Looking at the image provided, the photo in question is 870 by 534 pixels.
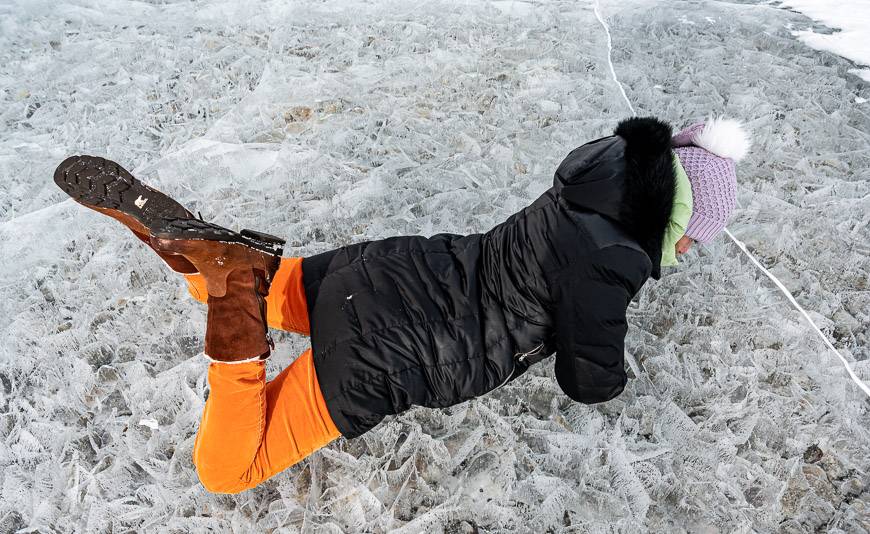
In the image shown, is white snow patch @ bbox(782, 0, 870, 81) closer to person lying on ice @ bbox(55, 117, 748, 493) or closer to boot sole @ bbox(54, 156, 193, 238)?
person lying on ice @ bbox(55, 117, 748, 493)

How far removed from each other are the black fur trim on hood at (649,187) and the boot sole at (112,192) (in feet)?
4.68

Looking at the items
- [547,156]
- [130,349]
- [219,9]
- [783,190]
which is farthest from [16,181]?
[783,190]

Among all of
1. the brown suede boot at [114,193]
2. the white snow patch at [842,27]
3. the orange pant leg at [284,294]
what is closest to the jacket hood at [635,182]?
the orange pant leg at [284,294]

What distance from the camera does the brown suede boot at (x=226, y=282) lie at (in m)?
1.67

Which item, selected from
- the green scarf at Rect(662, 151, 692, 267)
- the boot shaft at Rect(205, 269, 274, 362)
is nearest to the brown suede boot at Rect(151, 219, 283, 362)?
the boot shaft at Rect(205, 269, 274, 362)

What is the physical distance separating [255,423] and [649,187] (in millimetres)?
1378

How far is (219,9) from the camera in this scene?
4.59 m

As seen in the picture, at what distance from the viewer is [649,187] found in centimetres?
160

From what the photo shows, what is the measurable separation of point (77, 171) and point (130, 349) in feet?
2.82

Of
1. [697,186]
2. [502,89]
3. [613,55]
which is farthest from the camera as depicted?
[613,55]

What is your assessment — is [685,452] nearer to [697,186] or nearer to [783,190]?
[697,186]

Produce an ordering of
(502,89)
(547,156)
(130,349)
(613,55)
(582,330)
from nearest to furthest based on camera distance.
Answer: (582,330)
(130,349)
(547,156)
(502,89)
(613,55)

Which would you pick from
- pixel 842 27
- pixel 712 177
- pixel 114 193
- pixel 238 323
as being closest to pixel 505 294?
pixel 712 177

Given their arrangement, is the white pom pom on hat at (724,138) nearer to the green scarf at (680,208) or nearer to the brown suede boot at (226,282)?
the green scarf at (680,208)
